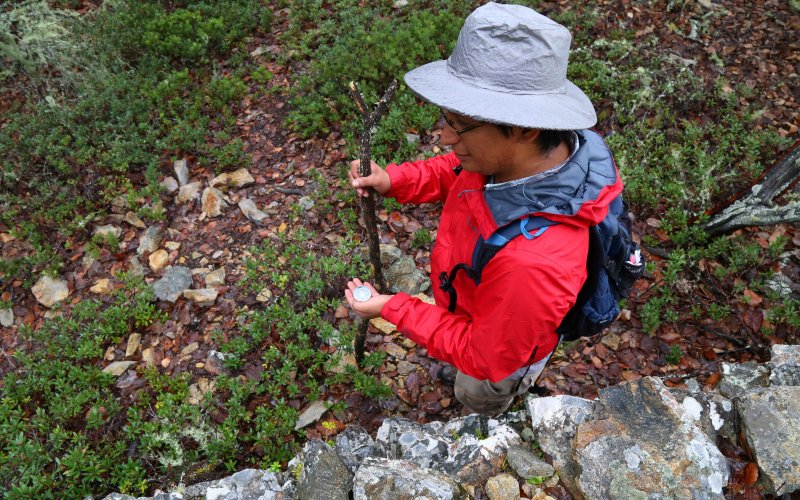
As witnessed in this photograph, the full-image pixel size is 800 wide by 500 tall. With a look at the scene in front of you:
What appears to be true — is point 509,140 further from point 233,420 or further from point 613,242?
point 233,420

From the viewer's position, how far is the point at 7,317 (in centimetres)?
565

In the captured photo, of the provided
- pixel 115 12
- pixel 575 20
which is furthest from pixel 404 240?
pixel 115 12

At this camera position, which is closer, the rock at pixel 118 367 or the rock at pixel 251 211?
the rock at pixel 118 367

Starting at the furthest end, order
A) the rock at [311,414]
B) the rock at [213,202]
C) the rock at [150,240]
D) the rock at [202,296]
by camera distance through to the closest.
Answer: the rock at [213,202] → the rock at [150,240] → the rock at [202,296] → the rock at [311,414]

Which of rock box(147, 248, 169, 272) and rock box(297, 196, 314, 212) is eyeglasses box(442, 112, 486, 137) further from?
rock box(147, 248, 169, 272)

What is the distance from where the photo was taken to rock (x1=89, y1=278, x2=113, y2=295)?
5.74m

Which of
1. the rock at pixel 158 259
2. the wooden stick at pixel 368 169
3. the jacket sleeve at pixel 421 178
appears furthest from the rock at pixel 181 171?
the jacket sleeve at pixel 421 178

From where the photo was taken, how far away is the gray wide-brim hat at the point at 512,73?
7.56 feet

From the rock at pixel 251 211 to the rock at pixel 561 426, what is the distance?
419 cm

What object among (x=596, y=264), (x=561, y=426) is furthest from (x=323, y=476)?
(x=596, y=264)

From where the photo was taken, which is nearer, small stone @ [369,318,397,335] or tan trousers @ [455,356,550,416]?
tan trousers @ [455,356,550,416]

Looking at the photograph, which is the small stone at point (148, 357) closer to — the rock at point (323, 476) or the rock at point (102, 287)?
the rock at point (102, 287)

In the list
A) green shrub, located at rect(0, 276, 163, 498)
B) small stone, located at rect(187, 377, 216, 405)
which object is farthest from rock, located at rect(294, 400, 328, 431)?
green shrub, located at rect(0, 276, 163, 498)

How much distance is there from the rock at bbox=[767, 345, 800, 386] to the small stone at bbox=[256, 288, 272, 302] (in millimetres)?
4553
